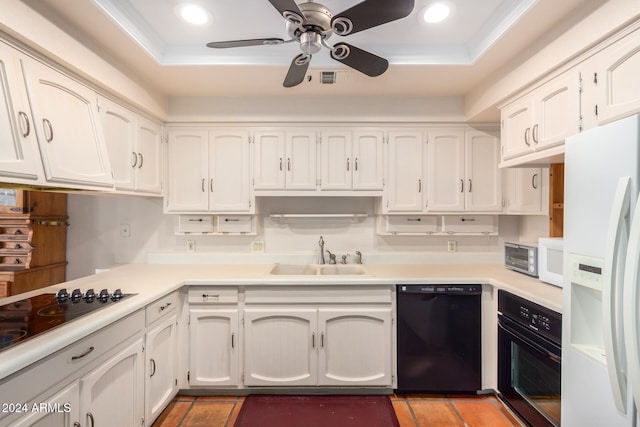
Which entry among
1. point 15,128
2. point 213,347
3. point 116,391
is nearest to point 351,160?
point 213,347

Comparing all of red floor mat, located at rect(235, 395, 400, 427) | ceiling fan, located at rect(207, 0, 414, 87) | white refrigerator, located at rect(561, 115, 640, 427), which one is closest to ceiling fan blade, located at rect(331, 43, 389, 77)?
ceiling fan, located at rect(207, 0, 414, 87)

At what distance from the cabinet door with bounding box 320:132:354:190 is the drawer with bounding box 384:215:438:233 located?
484 mm

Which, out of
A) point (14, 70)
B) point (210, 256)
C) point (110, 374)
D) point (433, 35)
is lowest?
point (110, 374)

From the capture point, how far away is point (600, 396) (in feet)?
3.60

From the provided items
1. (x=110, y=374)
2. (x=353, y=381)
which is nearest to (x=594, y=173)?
(x=353, y=381)

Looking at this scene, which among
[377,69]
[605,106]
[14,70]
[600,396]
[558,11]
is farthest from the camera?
[377,69]

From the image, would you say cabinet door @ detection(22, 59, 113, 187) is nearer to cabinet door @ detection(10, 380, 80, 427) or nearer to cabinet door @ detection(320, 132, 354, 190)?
cabinet door @ detection(10, 380, 80, 427)

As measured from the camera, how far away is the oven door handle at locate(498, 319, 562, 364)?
149cm

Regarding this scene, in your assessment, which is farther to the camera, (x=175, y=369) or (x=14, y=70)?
(x=175, y=369)

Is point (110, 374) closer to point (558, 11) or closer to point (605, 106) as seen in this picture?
point (605, 106)

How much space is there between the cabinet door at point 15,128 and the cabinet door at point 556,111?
261 cm

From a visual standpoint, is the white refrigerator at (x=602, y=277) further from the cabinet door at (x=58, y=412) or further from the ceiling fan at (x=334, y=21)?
the cabinet door at (x=58, y=412)

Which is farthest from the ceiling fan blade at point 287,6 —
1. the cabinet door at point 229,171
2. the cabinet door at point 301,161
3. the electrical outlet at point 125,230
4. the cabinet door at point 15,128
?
the electrical outlet at point 125,230

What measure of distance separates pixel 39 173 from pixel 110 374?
99cm
